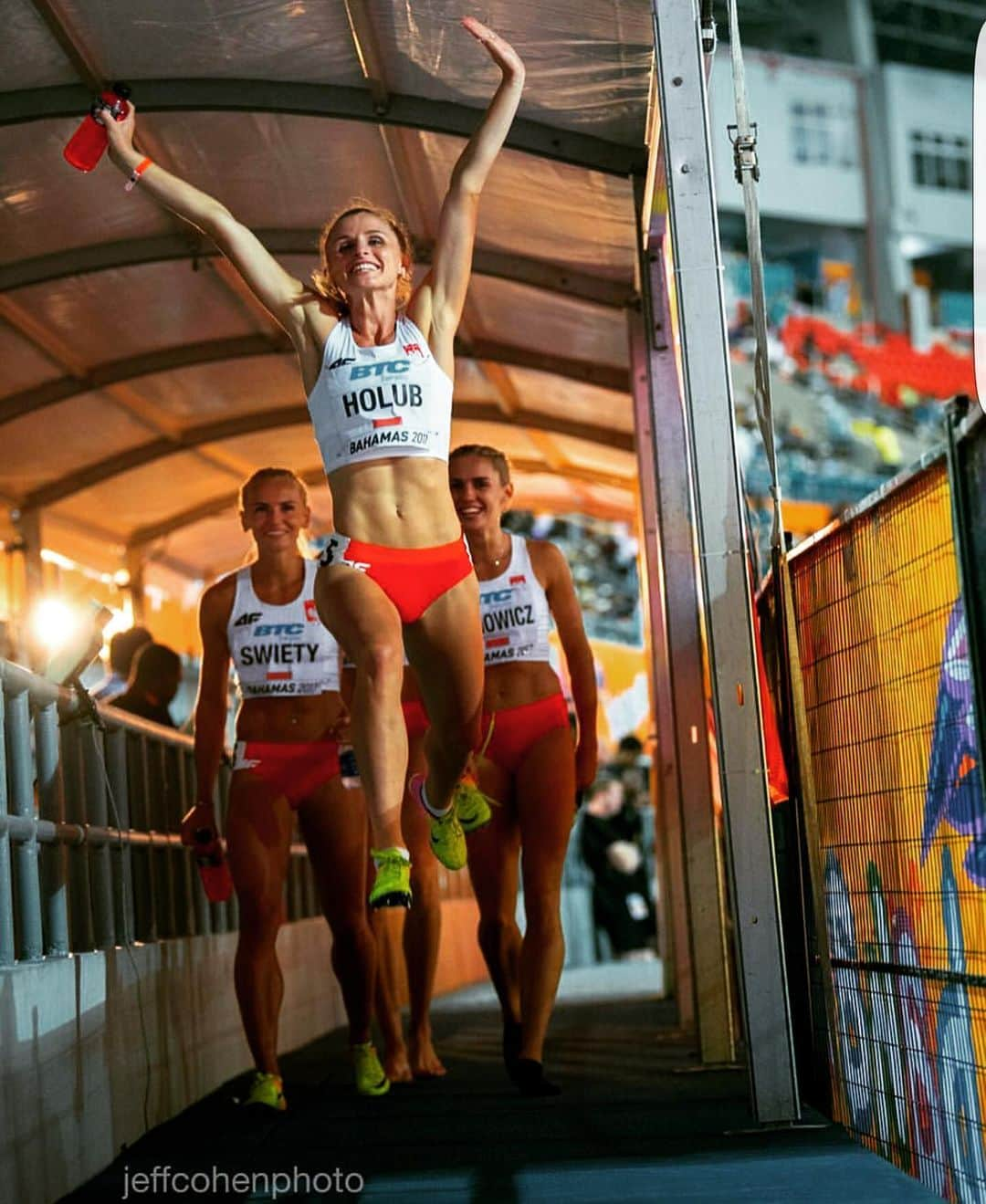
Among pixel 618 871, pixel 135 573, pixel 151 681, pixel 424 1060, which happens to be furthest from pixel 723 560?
pixel 618 871

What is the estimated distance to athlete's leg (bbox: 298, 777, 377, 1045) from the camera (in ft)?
25.3

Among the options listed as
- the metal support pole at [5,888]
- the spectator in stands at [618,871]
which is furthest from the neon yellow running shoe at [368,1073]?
the spectator in stands at [618,871]

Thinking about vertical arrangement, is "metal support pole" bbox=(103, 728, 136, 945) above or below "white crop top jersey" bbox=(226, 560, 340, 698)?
below

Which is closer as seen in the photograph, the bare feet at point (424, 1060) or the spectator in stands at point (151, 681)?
the bare feet at point (424, 1060)

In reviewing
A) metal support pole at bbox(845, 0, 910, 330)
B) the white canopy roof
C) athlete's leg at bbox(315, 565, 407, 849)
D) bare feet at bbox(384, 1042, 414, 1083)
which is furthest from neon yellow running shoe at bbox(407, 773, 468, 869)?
metal support pole at bbox(845, 0, 910, 330)

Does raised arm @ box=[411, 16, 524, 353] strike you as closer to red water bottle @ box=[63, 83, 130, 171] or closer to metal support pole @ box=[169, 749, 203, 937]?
red water bottle @ box=[63, 83, 130, 171]

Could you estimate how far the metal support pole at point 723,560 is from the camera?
5.84 meters

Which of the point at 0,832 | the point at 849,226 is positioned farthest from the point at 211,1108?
the point at 849,226

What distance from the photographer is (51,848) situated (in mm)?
6535

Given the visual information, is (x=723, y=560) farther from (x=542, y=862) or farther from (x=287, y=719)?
(x=287, y=719)

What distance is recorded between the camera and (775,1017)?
5.84 meters

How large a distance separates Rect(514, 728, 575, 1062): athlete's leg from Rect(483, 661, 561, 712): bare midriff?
0.18 metres

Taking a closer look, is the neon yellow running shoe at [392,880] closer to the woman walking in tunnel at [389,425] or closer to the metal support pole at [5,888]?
the woman walking in tunnel at [389,425]

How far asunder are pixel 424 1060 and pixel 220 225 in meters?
4.48
